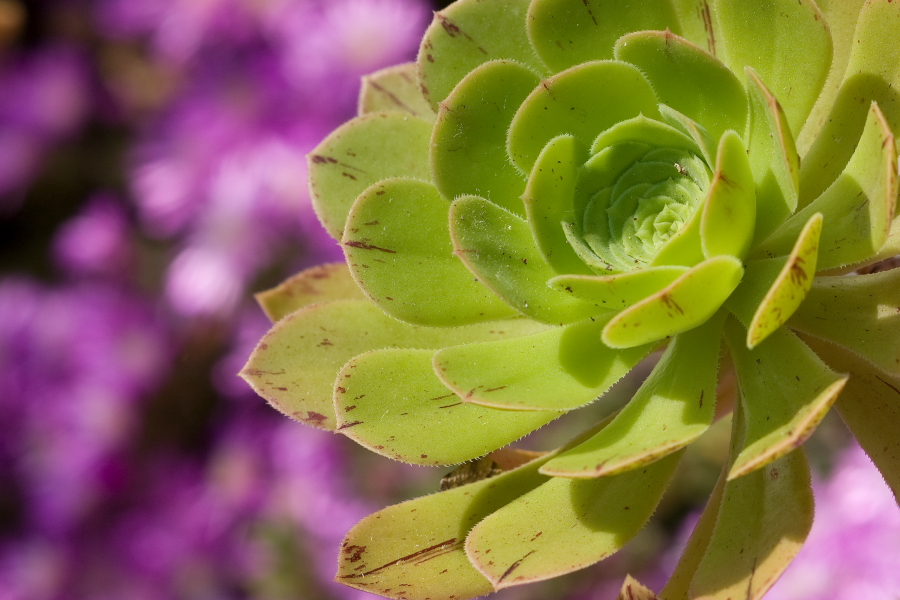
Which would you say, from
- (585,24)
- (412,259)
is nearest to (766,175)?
(585,24)

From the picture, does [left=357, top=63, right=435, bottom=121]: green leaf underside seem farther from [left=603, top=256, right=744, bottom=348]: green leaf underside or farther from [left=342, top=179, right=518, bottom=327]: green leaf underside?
[left=603, top=256, right=744, bottom=348]: green leaf underside

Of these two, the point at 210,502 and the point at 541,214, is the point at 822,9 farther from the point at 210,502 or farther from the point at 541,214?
the point at 210,502

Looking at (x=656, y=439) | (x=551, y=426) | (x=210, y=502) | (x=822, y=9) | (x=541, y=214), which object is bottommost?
(x=210, y=502)

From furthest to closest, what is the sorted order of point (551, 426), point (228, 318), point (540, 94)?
point (228, 318), point (551, 426), point (540, 94)

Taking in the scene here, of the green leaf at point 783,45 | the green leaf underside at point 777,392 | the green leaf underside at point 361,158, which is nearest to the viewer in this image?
the green leaf underside at point 777,392

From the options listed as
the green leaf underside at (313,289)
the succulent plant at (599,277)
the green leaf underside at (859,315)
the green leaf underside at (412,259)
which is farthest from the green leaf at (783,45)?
the green leaf underside at (313,289)

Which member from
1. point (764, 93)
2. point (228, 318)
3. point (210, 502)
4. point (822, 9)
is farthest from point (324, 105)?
point (764, 93)

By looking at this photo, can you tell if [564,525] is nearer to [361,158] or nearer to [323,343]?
[323,343]

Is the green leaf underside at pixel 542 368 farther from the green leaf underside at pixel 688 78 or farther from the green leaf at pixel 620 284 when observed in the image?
the green leaf underside at pixel 688 78
